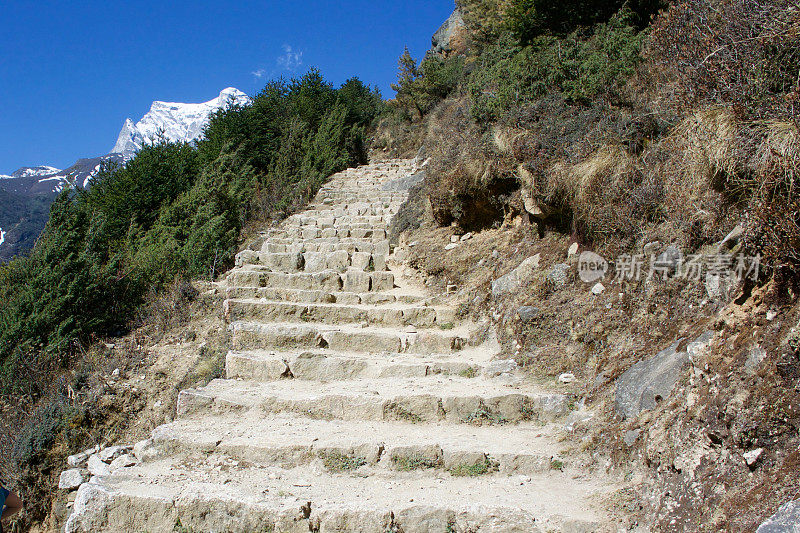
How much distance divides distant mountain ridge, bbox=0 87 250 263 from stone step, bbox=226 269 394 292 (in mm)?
4160

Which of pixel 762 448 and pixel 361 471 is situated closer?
pixel 762 448

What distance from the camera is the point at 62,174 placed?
77.1 m

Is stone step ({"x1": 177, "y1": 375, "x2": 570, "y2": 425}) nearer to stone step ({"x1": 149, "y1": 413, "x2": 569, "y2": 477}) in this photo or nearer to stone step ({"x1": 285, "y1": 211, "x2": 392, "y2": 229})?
stone step ({"x1": 149, "y1": 413, "x2": 569, "y2": 477})

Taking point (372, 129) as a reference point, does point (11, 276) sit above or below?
below

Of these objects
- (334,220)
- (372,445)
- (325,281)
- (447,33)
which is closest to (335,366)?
(372,445)

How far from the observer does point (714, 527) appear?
7.25 feet

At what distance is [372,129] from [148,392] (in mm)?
15630

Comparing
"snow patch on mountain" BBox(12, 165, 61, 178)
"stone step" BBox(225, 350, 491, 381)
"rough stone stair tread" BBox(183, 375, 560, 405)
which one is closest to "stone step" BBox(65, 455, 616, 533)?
"rough stone stair tread" BBox(183, 375, 560, 405)

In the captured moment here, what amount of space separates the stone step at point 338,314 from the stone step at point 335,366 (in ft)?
3.12

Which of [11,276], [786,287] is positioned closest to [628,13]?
[786,287]

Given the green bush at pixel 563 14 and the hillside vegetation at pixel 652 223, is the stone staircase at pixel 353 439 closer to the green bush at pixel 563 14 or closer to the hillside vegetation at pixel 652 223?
the hillside vegetation at pixel 652 223

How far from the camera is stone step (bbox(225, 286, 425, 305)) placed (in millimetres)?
6617

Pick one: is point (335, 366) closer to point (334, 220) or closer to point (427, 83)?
point (334, 220)

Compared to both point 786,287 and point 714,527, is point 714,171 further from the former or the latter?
point 714,527
